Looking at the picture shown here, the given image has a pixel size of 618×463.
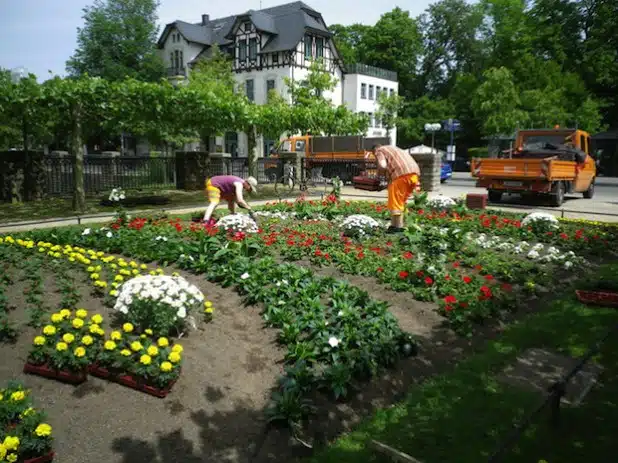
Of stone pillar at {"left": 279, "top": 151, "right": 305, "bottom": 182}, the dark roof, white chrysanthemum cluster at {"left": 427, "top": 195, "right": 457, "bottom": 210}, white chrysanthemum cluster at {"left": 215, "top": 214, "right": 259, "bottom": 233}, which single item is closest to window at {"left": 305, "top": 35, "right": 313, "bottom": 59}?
the dark roof

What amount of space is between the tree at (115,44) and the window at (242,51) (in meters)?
9.14

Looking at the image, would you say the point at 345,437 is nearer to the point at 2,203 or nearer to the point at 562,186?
the point at 562,186

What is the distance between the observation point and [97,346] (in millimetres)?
4008

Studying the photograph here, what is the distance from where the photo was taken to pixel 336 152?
25.4 m

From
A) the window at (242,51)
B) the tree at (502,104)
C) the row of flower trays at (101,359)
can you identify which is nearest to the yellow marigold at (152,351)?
the row of flower trays at (101,359)

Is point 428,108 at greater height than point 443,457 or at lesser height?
greater

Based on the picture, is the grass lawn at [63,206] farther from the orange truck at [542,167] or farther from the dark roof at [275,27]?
the dark roof at [275,27]

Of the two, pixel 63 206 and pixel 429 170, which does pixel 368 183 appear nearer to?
pixel 429 170

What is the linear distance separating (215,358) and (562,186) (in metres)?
14.9

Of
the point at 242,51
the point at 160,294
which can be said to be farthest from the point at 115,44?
the point at 160,294

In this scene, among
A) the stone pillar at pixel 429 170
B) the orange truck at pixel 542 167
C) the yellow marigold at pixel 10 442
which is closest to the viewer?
the yellow marigold at pixel 10 442

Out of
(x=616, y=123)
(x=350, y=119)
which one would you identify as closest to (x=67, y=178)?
(x=350, y=119)

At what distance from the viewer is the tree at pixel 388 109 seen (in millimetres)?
51656

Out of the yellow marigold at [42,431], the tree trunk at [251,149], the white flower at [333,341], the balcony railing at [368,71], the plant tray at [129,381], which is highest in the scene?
the balcony railing at [368,71]
